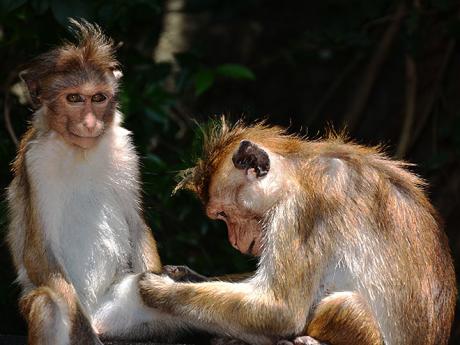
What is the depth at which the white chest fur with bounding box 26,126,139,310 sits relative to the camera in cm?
704

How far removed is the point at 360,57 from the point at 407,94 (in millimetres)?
933

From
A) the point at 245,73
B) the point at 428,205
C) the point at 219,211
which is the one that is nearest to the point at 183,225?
the point at 245,73

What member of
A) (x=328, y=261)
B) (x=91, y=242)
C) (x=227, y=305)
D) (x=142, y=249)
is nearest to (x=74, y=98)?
(x=91, y=242)

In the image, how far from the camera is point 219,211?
7352 millimetres

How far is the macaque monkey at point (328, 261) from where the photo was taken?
670 centimetres

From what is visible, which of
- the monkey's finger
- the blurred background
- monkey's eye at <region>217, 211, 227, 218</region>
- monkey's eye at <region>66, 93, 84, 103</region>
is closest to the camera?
the monkey's finger

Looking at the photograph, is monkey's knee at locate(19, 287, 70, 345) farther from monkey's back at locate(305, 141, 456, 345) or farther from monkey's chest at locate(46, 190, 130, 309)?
monkey's back at locate(305, 141, 456, 345)

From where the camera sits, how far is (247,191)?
7.19 meters

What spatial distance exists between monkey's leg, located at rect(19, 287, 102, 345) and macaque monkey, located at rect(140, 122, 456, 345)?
0.57 m

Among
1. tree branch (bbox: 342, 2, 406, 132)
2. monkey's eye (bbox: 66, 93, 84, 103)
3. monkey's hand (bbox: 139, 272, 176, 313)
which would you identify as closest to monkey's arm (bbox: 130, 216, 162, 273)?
monkey's hand (bbox: 139, 272, 176, 313)

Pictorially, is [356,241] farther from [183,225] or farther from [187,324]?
[183,225]

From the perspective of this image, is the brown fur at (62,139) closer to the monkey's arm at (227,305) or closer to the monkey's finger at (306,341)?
the monkey's arm at (227,305)

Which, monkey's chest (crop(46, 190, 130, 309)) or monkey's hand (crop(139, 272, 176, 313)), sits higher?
monkey's chest (crop(46, 190, 130, 309))

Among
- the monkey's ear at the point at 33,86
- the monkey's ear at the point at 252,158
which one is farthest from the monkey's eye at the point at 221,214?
the monkey's ear at the point at 33,86
